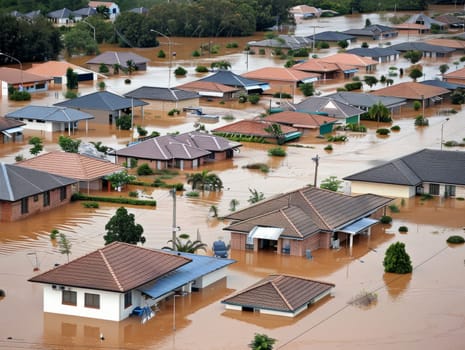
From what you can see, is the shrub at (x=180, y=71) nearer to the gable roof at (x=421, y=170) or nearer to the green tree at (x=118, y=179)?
the gable roof at (x=421, y=170)

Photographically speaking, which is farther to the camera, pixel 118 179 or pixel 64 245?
pixel 118 179

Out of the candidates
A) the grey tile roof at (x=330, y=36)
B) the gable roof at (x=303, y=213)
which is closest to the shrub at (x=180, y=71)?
the grey tile roof at (x=330, y=36)

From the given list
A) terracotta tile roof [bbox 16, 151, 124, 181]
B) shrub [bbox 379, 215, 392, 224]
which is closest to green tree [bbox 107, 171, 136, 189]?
terracotta tile roof [bbox 16, 151, 124, 181]

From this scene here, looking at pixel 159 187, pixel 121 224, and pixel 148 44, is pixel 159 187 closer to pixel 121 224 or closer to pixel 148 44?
pixel 121 224

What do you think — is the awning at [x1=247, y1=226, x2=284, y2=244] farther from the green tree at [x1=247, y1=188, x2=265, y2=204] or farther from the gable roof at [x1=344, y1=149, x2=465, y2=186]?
the gable roof at [x1=344, y1=149, x2=465, y2=186]

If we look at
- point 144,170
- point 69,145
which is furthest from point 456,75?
point 144,170

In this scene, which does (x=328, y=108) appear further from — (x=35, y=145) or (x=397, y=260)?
(x=397, y=260)
